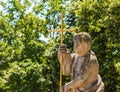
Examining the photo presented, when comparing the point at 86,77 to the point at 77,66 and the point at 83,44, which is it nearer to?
the point at 77,66

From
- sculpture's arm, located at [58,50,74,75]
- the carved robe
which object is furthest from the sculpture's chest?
sculpture's arm, located at [58,50,74,75]

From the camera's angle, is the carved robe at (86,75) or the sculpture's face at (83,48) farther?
the sculpture's face at (83,48)

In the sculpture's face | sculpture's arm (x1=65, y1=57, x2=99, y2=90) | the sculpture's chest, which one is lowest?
sculpture's arm (x1=65, y1=57, x2=99, y2=90)

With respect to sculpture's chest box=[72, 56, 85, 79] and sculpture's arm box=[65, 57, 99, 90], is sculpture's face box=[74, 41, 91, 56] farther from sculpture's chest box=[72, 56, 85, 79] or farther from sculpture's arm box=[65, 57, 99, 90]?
sculpture's arm box=[65, 57, 99, 90]

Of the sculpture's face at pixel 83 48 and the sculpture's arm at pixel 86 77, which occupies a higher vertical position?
the sculpture's face at pixel 83 48

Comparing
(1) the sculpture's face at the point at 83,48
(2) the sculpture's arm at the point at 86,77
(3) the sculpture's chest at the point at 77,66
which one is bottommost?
(2) the sculpture's arm at the point at 86,77

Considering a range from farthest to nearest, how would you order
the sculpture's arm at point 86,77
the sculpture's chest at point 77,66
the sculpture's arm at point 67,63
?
1. the sculpture's arm at point 67,63
2. the sculpture's chest at point 77,66
3. the sculpture's arm at point 86,77

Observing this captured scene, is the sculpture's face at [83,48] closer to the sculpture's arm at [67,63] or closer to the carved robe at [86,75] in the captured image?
the carved robe at [86,75]

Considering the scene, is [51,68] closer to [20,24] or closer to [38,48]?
[38,48]

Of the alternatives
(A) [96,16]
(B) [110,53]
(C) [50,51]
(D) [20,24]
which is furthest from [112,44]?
(D) [20,24]

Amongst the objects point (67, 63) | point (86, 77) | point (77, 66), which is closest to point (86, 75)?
point (86, 77)

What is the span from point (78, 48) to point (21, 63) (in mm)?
18978

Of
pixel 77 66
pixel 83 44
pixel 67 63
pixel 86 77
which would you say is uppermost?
pixel 83 44

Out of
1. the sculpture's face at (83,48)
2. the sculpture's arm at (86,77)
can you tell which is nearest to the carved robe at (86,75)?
the sculpture's arm at (86,77)
